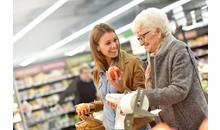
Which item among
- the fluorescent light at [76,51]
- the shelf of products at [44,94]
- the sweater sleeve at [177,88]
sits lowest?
the shelf of products at [44,94]

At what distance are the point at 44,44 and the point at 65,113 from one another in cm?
263

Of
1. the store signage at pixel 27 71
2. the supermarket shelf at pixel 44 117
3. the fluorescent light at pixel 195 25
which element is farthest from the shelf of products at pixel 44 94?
the fluorescent light at pixel 195 25

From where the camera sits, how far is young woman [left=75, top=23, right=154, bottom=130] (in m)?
1.59

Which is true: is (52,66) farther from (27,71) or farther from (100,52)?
(100,52)

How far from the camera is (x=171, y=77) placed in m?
1.24

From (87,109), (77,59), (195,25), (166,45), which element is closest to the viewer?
(166,45)

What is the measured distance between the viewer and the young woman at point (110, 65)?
1.59 meters

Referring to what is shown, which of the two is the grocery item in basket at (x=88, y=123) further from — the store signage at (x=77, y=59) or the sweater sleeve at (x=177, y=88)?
the store signage at (x=77, y=59)

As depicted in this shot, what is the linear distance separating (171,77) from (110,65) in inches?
25.8

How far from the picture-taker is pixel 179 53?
3.92ft

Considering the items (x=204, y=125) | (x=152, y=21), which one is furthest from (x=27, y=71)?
(x=204, y=125)
